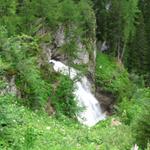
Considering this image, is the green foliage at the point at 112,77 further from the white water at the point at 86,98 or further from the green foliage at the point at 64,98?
the green foliage at the point at 64,98

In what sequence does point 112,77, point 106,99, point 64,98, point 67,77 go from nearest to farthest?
point 64,98
point 67,77
point 106,99
point 112,77

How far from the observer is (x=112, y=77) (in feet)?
154

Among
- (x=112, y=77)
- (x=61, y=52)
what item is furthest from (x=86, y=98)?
(x=112, y=77)

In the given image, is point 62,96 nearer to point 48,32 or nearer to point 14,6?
point 14,6

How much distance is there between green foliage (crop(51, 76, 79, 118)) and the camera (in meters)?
30.4

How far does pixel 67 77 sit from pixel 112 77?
43.4ft

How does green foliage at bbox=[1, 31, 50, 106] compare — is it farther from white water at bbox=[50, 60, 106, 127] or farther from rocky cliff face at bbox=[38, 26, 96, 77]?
rocky cliff face at bbox=[38, 26, 96, 77]

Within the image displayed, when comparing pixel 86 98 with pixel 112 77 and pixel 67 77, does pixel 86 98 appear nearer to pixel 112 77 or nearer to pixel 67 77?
pixel 67 77

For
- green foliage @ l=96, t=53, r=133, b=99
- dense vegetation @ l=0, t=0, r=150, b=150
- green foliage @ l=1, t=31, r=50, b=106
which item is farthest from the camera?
green foliage @ l=96, t=53, r=133, b=99

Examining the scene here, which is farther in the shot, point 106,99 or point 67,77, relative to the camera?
point 106,99

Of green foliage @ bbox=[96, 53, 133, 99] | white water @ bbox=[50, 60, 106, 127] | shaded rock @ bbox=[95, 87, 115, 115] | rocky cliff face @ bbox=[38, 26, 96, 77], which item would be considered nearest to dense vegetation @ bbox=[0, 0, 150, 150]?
green foliage @ bbox=[96, 53, 133, 99]

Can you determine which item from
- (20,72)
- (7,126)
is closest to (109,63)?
(20,72)

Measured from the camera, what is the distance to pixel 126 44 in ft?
191

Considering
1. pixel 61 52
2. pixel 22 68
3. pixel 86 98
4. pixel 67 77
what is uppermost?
pixel 22 68
